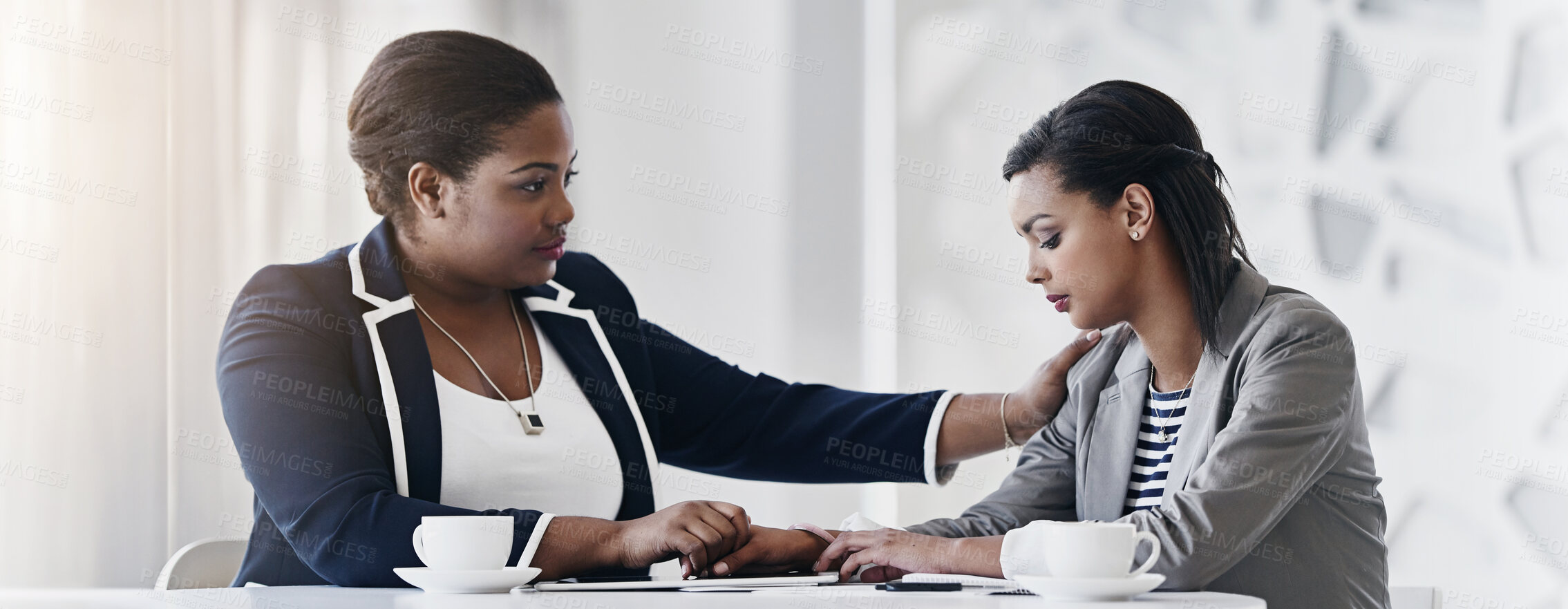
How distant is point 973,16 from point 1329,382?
2.00 m

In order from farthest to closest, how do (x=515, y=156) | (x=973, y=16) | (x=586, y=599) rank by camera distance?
(x=973, y=16), (x=515, y=156), (x=586, y=599)

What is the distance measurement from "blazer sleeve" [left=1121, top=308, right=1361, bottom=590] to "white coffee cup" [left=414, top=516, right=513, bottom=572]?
629mm

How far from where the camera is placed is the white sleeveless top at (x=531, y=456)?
62.1 inches

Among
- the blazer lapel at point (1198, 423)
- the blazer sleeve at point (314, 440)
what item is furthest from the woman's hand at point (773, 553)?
the blazer lapel at point (1198, 423)

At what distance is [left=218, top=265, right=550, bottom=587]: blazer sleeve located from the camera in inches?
50.5

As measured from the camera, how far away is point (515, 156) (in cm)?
167

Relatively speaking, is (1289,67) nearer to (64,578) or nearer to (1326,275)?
(1326,275)

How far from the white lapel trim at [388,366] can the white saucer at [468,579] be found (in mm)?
438

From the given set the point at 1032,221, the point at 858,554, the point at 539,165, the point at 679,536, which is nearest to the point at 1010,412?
the point at 1032,221

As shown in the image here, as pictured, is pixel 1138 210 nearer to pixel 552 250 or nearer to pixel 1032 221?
pixel 1032 221

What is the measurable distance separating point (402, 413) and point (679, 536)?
49cm

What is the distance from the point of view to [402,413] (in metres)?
1.54

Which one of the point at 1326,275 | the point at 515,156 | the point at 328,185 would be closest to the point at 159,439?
the point at 328,185

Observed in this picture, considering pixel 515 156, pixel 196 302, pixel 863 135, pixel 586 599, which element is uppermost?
pixel 863 135
